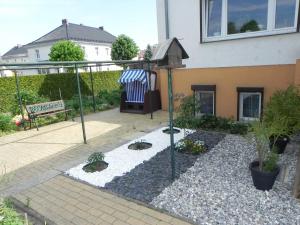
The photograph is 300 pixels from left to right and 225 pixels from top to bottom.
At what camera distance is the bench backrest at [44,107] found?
775 centimetres

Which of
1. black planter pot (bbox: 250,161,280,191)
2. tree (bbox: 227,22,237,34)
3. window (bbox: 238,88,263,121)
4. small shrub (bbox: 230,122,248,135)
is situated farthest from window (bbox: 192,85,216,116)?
black planter pot (bbox: 250,161,280,191)

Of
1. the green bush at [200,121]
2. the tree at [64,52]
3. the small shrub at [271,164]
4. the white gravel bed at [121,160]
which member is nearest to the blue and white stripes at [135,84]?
the green bush at [200,121]

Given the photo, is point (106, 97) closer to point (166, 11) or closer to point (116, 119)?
point (116, 119)

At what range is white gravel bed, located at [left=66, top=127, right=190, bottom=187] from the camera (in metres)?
4.21

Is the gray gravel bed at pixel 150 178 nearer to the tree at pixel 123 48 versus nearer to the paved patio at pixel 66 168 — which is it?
the paved patio at pixel 66 168

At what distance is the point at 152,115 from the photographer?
8570mm

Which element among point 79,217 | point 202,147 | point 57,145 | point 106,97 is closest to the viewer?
point 79,217

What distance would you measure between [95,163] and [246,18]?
562cm

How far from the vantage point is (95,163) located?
184 inches

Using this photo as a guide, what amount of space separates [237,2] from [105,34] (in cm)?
3915

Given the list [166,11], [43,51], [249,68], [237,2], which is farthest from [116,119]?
[43,51]

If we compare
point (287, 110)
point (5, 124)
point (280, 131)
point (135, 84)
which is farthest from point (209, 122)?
point (5, 124)

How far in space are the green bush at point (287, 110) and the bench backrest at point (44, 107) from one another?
6820 mm

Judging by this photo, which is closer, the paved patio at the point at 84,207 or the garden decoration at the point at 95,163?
the paved patio at the point at 84,207
